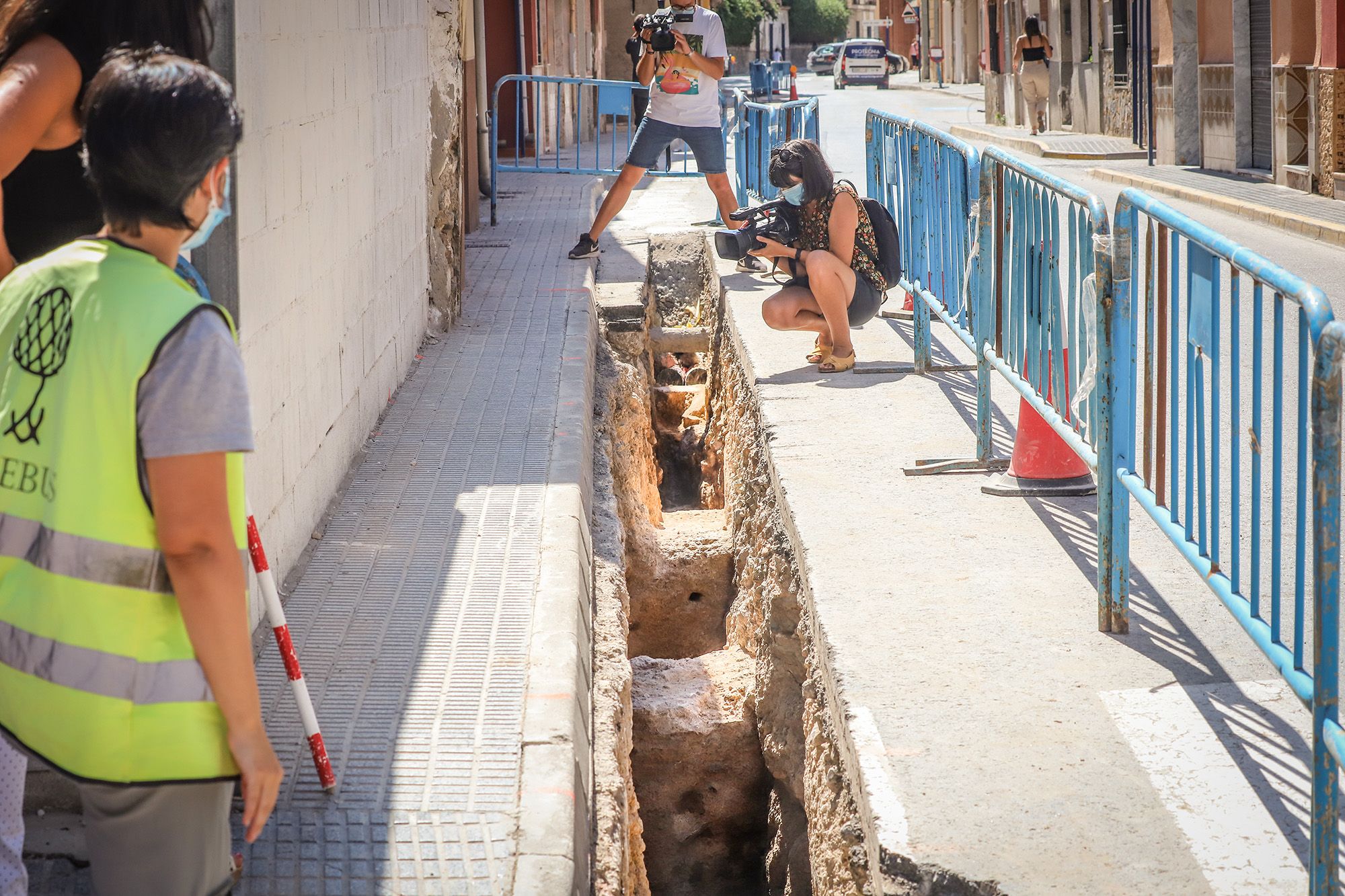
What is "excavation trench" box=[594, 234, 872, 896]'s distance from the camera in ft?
13.6

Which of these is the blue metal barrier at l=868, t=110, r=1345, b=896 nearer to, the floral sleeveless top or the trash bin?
the floral sleeveless top

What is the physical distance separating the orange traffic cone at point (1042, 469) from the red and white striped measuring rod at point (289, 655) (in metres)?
2.76

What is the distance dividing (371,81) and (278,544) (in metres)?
2.52

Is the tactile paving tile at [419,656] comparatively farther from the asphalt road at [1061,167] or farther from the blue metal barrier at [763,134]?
the asphalt road at [1061,167]

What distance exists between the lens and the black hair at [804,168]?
265 inches

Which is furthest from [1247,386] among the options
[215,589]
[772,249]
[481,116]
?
[481,116]

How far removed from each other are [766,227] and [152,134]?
206 inches

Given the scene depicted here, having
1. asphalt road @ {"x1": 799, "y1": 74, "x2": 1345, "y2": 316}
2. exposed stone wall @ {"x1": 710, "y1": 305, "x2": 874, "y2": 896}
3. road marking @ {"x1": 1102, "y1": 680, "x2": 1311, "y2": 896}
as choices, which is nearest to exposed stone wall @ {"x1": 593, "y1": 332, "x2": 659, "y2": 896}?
exposed stone wall @ {"x1": 710, "y1": 305, "x2": 874, "y2": 896}

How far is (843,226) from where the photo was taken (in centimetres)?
689

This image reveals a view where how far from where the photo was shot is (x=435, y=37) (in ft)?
26.6

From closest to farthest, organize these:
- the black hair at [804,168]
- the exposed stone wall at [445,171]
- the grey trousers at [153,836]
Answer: the grey trousers at [153,836] < the black hair at [804,168] < the exposed stone wall at [445,171]

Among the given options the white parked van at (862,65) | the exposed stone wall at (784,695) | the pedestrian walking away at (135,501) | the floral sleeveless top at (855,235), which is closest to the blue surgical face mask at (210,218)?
the pedestrian walking away at (135,501)

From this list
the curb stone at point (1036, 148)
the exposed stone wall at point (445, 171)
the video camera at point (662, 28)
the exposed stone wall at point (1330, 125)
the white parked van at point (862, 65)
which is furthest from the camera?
the white parked van at point (862, 65)

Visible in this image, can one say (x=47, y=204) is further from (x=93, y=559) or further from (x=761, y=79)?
(x=761, y=79)
